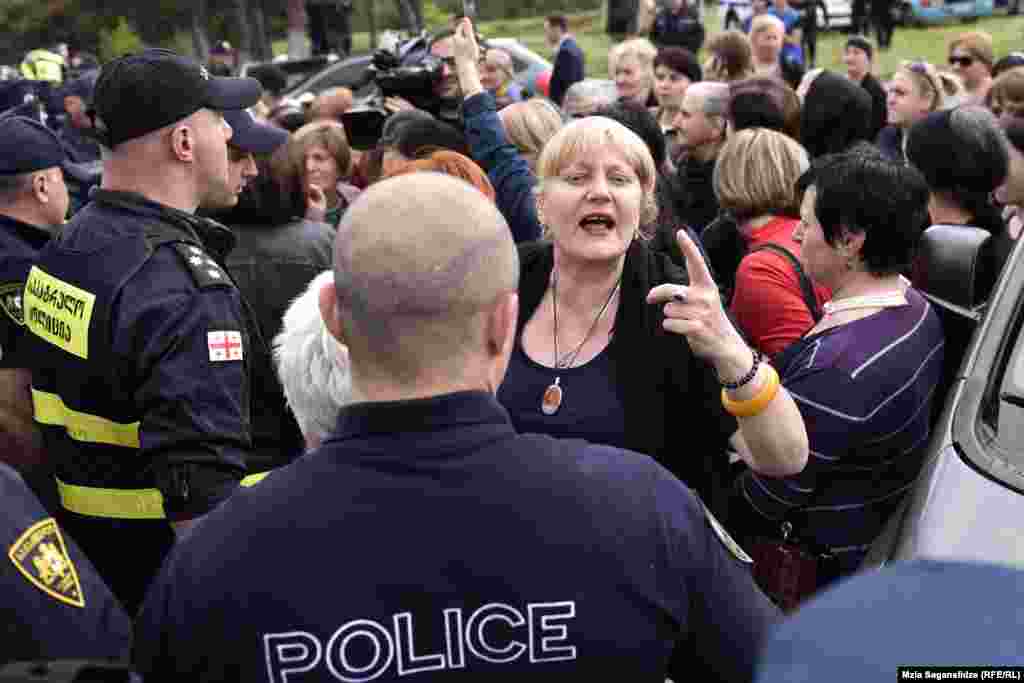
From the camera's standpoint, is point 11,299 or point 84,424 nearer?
point 84,424

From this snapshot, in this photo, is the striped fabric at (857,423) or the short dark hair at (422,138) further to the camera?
the short dark hair at (422,138)

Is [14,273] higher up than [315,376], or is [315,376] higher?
[315,376]

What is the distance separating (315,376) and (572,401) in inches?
30.8

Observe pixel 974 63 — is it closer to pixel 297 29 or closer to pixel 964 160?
pixel 964 160

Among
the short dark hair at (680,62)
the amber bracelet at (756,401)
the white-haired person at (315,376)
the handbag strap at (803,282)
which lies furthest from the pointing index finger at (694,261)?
the short dark hair at (680,62)

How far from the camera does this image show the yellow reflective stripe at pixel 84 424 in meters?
2.72

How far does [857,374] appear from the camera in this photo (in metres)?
2.89

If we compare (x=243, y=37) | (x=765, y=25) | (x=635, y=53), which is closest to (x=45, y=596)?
(x=635, y=53)

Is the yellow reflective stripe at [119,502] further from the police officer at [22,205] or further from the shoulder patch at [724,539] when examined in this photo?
the shoulder patch at [724,539]

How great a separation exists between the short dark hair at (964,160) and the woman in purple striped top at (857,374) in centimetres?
114

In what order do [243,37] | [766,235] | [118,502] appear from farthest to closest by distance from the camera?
1. [243,37]
2. [766,235]
3. [118,502]

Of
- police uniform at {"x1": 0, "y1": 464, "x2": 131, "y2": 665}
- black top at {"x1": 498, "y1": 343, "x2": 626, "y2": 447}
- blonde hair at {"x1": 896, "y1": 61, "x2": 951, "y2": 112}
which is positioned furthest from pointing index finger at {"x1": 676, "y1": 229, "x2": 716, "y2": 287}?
blonde hair at {"x1": 896, "y1": 61, "x2": 951, "y2": 112}

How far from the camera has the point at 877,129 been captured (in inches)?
310

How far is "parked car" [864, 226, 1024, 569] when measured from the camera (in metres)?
2.19
